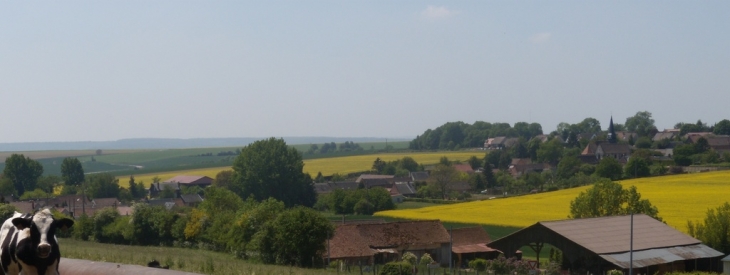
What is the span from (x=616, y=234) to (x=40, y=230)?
34.6 m

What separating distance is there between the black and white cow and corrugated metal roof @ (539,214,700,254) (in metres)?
30.7

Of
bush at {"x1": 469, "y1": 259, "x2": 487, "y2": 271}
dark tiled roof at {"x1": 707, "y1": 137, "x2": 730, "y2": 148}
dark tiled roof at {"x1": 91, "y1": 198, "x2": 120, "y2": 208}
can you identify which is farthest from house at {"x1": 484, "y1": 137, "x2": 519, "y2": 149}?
bush at {"x1": 469, "y1": 259, "x2": 487, "y2": 271}

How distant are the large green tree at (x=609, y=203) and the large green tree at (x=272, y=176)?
129 ft

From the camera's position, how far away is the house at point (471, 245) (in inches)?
1766

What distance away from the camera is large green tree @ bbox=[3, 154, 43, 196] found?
10062 centimetres

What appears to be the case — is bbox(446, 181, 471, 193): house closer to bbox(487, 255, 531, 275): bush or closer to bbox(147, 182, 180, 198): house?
bbox(147, 182, 180, 198): house

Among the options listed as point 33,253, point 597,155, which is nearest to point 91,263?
point 33,253

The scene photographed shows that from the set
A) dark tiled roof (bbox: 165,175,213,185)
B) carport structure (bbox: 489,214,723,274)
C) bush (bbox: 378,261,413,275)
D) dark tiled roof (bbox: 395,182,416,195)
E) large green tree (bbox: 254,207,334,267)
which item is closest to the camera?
bush (bbox: 378,261,413,275)

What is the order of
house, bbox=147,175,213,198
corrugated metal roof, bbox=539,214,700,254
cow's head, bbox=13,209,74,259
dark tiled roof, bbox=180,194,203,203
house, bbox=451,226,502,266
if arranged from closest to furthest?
cow's head, bbox=13,209,74,259
corrugated metal roof, bbox=539,214,700,254
house, bbox=451,226,502,266
dark tiled roof, bbox=180,194,203,203
house, bbox=147,175,213,198

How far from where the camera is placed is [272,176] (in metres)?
88.8

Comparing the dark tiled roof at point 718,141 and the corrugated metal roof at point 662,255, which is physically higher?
the dark tiled roof at point 718,141

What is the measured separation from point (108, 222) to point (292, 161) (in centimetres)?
3548

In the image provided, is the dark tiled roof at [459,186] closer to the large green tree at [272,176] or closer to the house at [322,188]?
the house at [322,188]

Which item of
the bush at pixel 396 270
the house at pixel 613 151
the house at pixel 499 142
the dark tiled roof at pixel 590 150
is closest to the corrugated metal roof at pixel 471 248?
the bush at pixel 396 270
